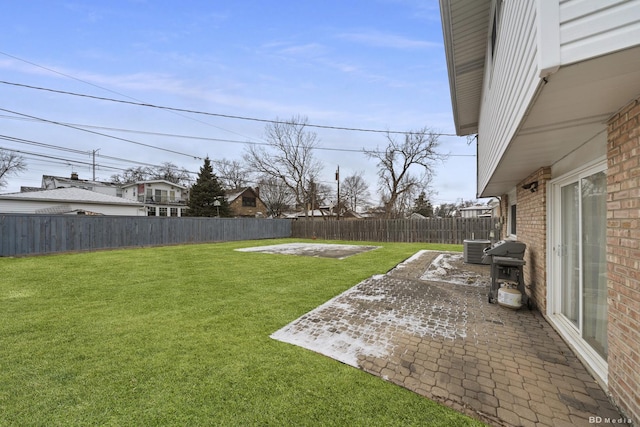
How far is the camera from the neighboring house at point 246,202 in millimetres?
32894

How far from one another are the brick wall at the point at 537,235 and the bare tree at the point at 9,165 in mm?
38414

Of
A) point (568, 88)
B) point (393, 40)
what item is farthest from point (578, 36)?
point (393, 40)

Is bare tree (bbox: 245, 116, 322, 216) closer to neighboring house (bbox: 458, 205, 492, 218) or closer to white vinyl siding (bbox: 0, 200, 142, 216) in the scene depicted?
white vinyl siding (bbox: 0, 200, 142, 216)

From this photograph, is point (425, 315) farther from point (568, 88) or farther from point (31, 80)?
point (31, 80)

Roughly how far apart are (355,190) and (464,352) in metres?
36.5

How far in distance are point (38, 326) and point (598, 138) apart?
6.20 m

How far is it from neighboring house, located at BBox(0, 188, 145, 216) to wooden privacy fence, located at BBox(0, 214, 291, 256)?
847cm

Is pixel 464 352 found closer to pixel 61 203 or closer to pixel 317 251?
pixel 317 251

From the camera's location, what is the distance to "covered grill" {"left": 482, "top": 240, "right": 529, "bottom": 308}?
3.90 metres

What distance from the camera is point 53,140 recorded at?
17.4 meters

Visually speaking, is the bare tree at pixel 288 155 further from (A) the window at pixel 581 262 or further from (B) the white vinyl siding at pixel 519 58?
(B) the white vinyl siding at pixel 519 58

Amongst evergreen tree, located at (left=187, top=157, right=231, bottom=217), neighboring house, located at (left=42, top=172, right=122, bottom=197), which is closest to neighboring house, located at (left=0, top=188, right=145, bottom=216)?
evergreen tree, located at (left=187, top=157, right=231, bottom=217)

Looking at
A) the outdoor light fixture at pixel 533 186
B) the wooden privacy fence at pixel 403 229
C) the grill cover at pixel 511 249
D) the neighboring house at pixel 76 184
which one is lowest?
the wooden privacy fence at pixel 403 229

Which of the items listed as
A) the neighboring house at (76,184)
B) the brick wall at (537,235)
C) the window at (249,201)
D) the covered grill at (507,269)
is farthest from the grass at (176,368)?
the window at (249,201)
